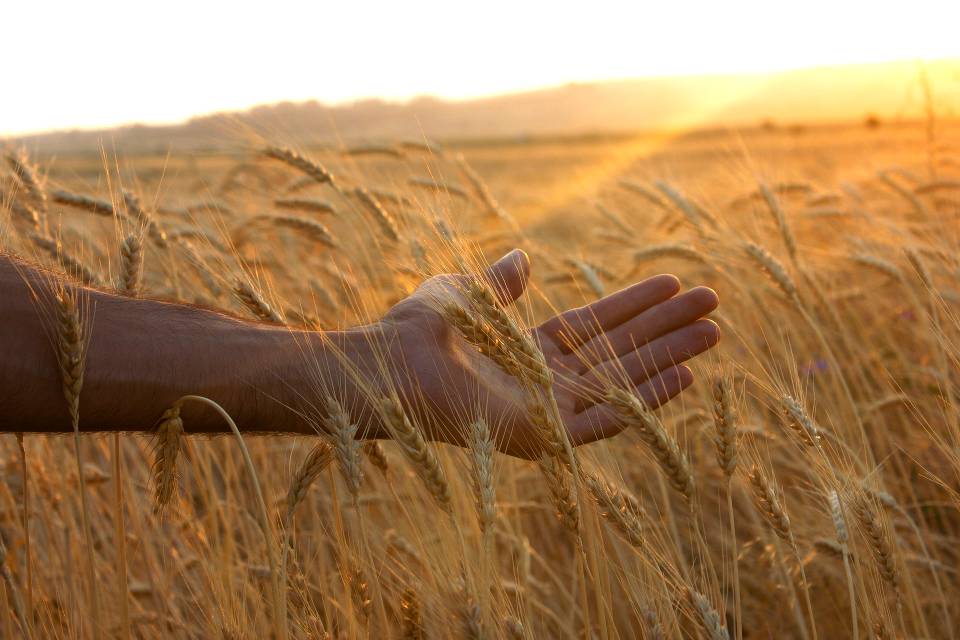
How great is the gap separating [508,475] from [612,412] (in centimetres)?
71

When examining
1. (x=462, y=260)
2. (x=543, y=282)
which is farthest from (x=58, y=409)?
(x=543, y=282)

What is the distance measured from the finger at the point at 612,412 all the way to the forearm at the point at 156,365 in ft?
1.46

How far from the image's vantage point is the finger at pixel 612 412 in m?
1.57

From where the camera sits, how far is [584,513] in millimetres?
1174

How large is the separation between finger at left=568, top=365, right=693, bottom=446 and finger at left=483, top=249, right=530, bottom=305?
0.32 meters

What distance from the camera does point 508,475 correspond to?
2.19m

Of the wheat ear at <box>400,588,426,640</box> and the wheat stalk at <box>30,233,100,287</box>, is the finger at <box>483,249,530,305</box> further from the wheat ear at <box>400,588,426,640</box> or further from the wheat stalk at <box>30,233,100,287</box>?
the wheat stalk at <box>30,233,100,287</box>

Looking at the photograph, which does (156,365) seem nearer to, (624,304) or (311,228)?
(624,304)

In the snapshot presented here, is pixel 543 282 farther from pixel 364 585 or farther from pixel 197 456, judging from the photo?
pixel 364 585

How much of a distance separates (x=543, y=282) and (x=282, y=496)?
172 centimetres

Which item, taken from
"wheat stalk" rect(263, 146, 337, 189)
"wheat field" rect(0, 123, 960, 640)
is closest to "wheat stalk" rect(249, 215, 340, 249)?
"wheat field" rect(0, 123, 960, 640)

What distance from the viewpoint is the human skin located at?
1.33 metres

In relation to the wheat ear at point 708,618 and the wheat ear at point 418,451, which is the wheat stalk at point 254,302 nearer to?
the wheat ear at point 418,451

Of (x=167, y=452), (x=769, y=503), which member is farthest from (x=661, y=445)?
(x=167, y=452)
